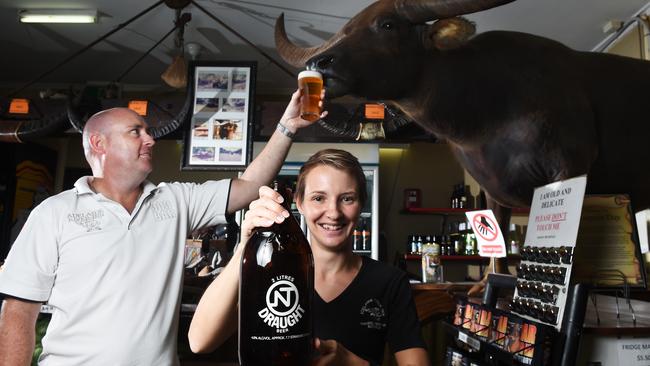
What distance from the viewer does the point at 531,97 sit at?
1780 mm

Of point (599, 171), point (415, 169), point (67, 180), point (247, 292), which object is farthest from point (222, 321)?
point (67, 180)

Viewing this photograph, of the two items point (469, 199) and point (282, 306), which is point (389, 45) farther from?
point (469, 199)

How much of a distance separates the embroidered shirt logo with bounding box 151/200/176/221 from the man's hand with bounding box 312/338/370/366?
3.62ft

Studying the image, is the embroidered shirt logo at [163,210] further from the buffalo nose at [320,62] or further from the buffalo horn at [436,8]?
the buffalo horn at [436,8]

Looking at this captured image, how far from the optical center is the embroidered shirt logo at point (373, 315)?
1121 millimetres

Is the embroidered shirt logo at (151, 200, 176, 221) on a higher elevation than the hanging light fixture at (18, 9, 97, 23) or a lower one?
lower

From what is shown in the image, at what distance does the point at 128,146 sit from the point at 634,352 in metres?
1.67

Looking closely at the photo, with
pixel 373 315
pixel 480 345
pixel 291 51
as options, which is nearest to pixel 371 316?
pixel 373 315

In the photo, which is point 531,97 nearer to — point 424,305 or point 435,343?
point 424,305

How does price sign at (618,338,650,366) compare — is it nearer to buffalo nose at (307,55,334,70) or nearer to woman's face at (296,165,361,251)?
woman's face at (296,165,361,251)

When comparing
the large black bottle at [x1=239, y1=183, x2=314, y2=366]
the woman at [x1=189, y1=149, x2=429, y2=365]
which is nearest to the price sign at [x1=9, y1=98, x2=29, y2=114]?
the woman at [x1=189, y1=149, x2=429, y2=365]

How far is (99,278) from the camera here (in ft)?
5.14

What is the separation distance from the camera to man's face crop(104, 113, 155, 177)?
1.78 meters

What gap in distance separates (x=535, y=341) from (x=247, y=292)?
0.72 m
